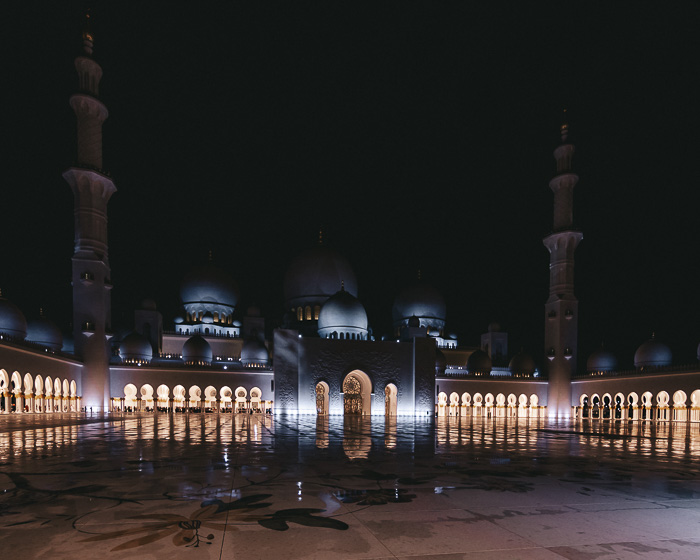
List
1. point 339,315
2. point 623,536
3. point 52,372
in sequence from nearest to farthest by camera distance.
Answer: point 623,536, point 52,372, point 339,315

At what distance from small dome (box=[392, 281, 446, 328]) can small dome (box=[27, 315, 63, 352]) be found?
24963 millimetres

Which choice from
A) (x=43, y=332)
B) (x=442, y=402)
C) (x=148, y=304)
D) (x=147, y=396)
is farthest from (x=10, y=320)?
(x=442, y=402)

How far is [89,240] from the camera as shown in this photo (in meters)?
24.4

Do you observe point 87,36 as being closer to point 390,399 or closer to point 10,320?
point 10,320

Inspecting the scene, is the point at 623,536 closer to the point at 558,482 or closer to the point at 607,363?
the point at 558,482

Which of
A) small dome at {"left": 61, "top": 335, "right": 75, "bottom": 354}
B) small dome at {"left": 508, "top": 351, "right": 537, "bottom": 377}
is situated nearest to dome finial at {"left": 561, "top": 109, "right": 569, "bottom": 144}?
small dome at {"left": 508, "top": 351, "right": 537, "bottom": 377}

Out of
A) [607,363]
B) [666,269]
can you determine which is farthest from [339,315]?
[666,269]

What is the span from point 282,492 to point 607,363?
114 feet

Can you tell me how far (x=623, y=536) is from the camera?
237cm

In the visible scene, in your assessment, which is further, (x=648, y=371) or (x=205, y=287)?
(x=205, y=287)

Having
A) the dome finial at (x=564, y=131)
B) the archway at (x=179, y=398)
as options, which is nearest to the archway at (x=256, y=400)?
the archway at (x=179, y=398)

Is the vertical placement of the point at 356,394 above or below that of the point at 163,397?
above

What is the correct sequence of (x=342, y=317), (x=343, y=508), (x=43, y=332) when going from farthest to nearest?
(x=342, y=317) → (x=43, y=332) → (x=343, y=508)

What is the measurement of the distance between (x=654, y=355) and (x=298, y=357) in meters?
23.3
